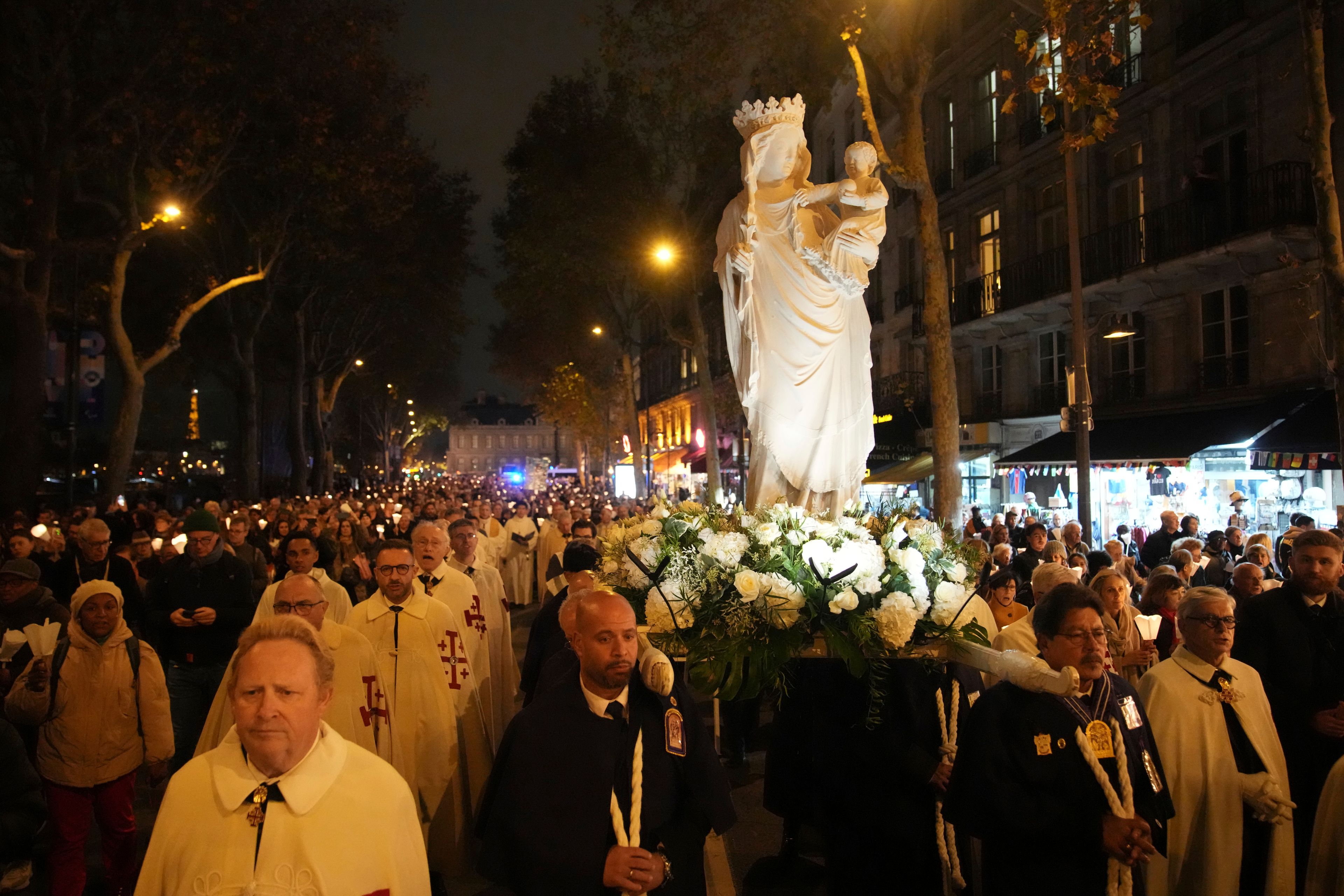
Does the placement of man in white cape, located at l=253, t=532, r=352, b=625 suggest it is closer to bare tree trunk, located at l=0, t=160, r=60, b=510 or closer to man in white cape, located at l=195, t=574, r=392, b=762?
man in white cape, located at l=195, t=574, r=392, b=762

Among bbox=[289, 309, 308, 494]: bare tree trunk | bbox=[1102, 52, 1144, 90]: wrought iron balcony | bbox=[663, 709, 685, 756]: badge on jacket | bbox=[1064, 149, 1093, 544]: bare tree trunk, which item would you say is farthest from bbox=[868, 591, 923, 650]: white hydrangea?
bbox=[289, 309, 308, 494]: bare tree trunk

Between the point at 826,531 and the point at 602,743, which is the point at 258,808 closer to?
the point at 602,743

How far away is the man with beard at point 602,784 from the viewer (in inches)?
126

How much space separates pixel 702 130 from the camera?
2603 centimetres

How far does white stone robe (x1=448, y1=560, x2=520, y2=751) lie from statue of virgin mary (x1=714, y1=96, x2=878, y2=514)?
7.38 ft

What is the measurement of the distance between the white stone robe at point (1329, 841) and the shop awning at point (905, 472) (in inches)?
702

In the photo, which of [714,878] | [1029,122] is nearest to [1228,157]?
[1029,122]

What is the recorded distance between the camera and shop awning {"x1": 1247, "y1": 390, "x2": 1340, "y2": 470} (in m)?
13.4

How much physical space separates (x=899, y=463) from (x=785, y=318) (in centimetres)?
1783

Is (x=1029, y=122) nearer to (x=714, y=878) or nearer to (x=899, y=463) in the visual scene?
(x=899, y=463)

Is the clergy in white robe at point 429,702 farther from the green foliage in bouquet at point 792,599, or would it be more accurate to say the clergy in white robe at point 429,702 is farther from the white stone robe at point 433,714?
the green foliage in bouquet at point 792,599

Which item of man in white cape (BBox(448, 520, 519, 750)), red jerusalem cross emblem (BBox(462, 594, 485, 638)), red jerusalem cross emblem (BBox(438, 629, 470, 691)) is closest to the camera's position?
red jerusalem cross emblem (BBox(438, 629, 470, 691))

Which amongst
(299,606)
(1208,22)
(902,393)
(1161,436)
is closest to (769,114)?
(299,606)

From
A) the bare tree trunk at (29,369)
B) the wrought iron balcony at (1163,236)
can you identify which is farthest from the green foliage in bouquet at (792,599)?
the bare tree trunk at (29,369)
